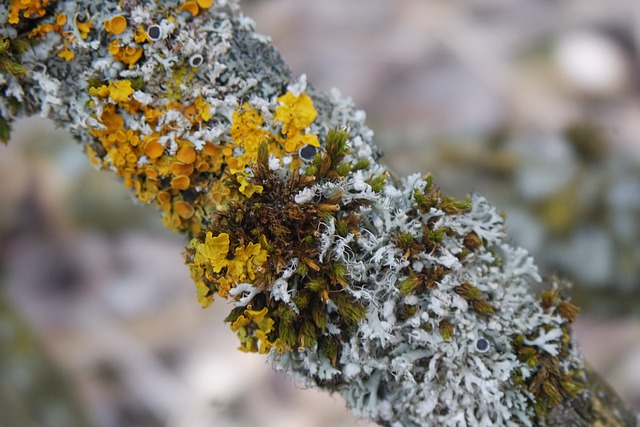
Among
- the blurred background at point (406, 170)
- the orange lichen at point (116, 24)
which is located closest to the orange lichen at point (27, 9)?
the orange lichen at point (116, 24)

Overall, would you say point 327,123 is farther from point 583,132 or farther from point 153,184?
point 583,132

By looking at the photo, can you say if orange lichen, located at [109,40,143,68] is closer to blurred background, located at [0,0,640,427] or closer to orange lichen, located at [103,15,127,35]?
orange lichen, located at [103,15,127,35]

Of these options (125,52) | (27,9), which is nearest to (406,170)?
(125,52)

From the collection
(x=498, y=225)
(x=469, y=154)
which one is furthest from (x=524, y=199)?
(x=498, y=225)

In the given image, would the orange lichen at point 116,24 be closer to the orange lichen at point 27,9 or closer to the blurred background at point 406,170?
the orange lichen at point 27,9

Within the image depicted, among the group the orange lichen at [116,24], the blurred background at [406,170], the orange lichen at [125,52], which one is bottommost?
the orange lichen at [125,52]

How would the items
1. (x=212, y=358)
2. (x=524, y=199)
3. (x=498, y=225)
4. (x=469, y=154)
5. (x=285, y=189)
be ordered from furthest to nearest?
(x=212, y=358)
(x=469, y=154)
(x=524, y=199)
(x=498, y=225)
(x=285, y=189)

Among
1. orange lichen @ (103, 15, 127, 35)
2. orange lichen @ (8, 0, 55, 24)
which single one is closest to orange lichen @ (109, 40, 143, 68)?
orange lichen @ (103, 15, 127, 35)

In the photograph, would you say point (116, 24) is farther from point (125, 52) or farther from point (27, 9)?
point (27, 9)
